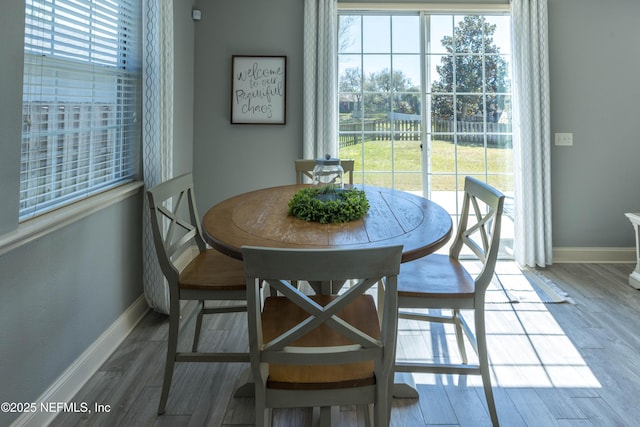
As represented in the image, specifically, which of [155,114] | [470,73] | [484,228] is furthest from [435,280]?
[470,73]

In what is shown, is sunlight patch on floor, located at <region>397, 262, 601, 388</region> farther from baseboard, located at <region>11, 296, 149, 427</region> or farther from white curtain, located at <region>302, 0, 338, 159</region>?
white curtain, located at <region>302, 0, 338, 159</region>

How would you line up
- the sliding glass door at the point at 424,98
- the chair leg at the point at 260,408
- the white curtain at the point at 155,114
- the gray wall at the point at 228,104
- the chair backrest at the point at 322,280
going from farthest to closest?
1. the sliding glass door at the point at 424,98
2. the gray wall at the point at 228,104
3. the white curtain at the point at 155,114
4. the chair leg at the point at 260,408
5. the chair backrest at the point at 322,280

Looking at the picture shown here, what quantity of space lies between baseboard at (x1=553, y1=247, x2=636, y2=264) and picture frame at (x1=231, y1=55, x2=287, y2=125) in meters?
2.80

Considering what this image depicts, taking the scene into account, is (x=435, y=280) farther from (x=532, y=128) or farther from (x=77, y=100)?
(x=532, y=128)

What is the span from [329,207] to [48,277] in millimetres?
1214

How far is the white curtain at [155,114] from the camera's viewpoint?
2629 mm

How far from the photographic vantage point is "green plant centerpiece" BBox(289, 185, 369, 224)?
1.83 metres

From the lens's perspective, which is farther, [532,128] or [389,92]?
[389,92]

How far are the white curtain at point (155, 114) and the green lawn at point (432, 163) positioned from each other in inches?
67.5

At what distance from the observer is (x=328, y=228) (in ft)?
5.65

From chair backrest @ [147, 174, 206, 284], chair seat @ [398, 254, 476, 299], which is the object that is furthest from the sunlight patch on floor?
chair backrest @ [147, 174, 206, 284]

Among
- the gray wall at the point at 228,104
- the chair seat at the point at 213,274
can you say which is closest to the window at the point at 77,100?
the chair seat at the point at 213,274

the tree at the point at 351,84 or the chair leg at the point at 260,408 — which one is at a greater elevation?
the tree at the point at 351,84

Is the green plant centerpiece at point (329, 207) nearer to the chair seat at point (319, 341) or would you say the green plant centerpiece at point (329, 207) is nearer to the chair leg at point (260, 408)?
the chair seat at point (319, 341)
